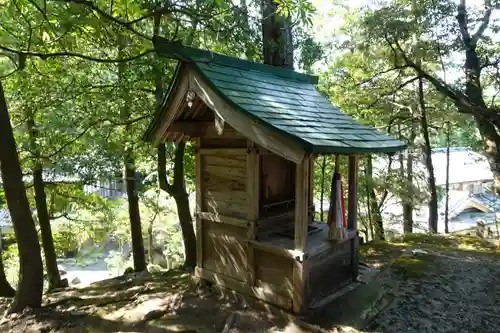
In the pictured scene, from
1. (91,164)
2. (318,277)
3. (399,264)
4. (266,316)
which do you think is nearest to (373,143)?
(318,277)

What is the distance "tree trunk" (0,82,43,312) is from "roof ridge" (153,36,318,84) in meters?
2.56

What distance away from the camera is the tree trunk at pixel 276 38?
739 cm

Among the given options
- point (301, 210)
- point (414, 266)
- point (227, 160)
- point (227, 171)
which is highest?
point (227, 160)

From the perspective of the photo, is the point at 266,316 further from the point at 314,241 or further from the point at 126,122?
the point at 126,122

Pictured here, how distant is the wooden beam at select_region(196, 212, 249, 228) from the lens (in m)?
4.94

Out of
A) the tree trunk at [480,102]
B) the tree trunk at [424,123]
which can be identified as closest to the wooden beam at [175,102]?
the tree trunk at [424,123]

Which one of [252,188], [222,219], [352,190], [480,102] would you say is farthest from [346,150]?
[480,102]

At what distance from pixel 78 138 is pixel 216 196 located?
3546mm

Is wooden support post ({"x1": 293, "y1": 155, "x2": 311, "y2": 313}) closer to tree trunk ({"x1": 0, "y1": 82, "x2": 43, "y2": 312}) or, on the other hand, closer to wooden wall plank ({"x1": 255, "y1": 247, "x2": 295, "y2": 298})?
wooden wall plank ({"x1": 255, "y1": 247, "x2": 295, "y2": 298})

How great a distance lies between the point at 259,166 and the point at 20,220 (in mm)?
3577

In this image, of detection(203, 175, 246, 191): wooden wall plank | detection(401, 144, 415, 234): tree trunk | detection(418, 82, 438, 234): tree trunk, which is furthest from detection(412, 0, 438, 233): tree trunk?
detection(203, 175, 246, 191): wooden wall plank

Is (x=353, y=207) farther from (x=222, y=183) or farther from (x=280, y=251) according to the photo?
(x=222, y=183)

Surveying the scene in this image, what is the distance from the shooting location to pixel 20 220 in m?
4.88

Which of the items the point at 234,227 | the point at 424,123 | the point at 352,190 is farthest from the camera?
the point at 424,123
